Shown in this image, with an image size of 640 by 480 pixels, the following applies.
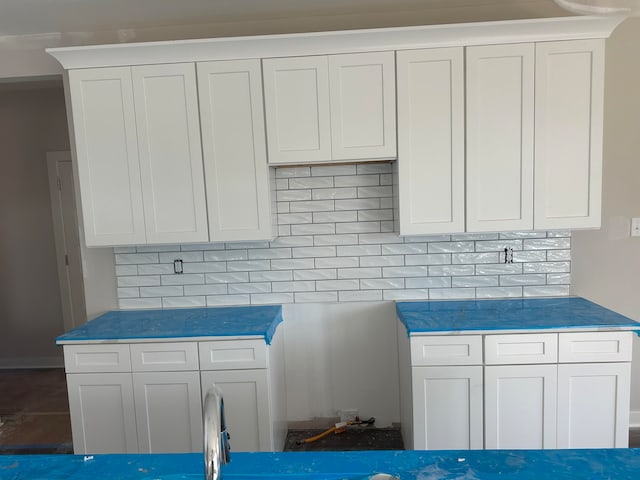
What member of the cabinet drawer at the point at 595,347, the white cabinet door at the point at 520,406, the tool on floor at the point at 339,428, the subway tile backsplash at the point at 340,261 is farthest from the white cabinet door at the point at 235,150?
the cabinet drawer at the point at 595,347

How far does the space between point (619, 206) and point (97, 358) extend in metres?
3.08

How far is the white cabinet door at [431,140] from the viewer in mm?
2254

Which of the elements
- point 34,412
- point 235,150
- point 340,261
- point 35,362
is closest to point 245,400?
point 340,261

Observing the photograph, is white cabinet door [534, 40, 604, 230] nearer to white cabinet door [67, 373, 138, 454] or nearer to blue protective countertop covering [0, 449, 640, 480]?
blue protective countertop covering [0, 449, 640, 480]

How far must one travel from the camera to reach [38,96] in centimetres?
389

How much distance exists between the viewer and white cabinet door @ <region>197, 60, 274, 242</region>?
2.31 m

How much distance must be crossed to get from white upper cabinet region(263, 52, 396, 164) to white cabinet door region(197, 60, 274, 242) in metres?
0.09

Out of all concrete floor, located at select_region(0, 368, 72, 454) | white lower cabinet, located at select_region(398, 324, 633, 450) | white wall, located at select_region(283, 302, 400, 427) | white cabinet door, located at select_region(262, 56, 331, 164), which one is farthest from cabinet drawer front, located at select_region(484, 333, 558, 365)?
concrete floor, located at select_region(0, 368, 72, 454)

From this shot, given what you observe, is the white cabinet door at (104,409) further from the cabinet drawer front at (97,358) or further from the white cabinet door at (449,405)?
the white cabinet door at (449,405)

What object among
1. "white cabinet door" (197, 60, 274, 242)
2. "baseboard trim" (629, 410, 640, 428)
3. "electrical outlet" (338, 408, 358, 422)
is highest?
"white cabinet door" (197, 60, 274, 242)

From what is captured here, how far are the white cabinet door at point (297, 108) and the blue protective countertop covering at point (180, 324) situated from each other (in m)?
0.90

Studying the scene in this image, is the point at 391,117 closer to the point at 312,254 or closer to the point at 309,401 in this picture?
the point at 312,254

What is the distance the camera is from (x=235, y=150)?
2.36 metres

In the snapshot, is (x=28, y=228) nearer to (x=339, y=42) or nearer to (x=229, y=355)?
(x=229, y=355)
